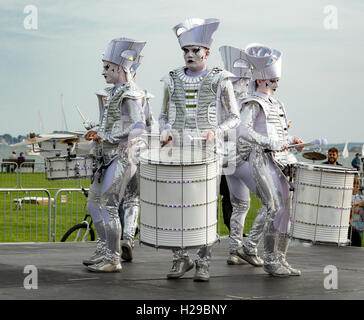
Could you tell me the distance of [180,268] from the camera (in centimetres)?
776

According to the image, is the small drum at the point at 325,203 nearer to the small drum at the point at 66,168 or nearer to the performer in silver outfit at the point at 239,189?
the performer in silver outfit at the point at 239,189

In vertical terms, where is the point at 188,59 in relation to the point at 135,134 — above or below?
above

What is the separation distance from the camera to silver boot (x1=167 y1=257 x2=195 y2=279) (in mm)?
7728

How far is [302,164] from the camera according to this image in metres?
7.66

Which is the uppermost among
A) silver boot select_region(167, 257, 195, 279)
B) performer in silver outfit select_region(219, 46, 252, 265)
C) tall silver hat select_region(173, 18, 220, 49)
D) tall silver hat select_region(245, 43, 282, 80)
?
tall silver hat select_region(173, 18, 220, 49)

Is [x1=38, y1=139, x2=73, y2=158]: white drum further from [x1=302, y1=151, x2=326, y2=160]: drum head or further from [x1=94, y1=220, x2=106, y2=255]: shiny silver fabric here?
[x1=302, y1=151, x2=326, y2=160]: drum head

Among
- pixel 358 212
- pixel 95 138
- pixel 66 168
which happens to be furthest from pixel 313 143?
pixel 358 212

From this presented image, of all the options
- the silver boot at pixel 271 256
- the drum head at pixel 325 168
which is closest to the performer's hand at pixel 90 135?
the silver boot at pixel 271 256

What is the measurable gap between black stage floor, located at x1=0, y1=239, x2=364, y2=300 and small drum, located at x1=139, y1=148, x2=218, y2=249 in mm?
480

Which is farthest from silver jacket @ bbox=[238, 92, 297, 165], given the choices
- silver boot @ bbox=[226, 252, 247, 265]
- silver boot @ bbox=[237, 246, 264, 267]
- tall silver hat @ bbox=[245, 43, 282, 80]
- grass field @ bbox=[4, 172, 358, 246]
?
grass field @ bbox=[4, 172, 358, 246]
